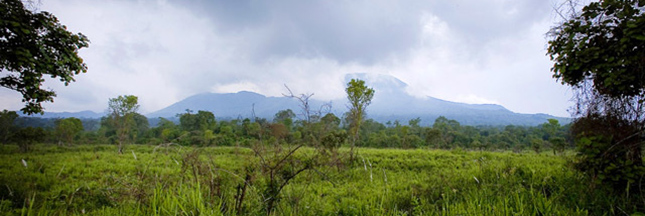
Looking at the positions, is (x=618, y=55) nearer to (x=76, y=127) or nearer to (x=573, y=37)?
(x=573, y=37)

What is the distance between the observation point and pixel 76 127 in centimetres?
2798

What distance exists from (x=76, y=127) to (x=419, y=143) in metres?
45.2

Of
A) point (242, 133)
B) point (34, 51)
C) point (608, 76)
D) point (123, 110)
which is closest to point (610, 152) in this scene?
point (608, 76)

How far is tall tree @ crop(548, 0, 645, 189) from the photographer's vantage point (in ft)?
11.9

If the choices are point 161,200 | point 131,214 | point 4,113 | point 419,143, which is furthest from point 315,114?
point 419,143

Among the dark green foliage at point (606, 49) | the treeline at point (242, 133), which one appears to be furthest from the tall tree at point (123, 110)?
the dark green foliage at point (606, 49)

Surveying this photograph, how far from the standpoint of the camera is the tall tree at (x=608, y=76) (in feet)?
11.9

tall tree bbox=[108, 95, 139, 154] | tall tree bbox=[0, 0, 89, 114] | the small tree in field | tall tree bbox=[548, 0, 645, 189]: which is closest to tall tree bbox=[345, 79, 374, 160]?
tall tree bbox=[548, 0, 645, 189]

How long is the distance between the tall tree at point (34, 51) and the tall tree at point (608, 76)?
33.5 ft

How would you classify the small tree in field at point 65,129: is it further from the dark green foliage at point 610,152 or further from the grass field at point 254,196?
the dark green foliage at point 610,152

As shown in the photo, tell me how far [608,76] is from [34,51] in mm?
10950

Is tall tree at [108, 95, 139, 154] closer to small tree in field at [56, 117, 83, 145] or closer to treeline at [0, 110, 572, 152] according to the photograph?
treeline at [0, 110, 572, 152]

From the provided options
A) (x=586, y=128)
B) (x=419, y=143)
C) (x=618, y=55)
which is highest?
(x=618, y=55)

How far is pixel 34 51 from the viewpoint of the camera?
5156mm
